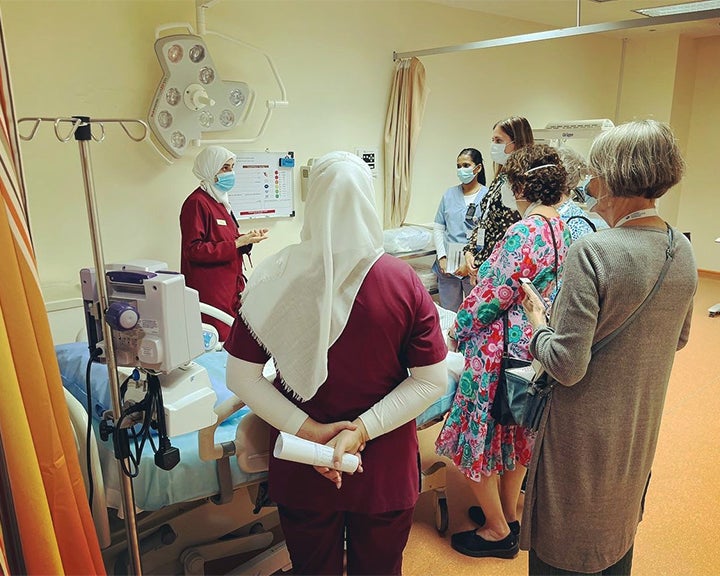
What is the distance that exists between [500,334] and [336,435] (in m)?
0.86

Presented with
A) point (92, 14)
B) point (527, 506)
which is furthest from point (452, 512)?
point (92, 14)

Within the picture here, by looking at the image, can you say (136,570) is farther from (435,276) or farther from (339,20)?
(339,20)

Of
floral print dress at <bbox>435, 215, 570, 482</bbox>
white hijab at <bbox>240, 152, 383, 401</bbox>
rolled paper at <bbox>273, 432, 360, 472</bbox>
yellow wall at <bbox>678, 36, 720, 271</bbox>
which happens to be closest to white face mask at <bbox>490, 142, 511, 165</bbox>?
floral print dress at <bbox>435, 215, 570, 482</bbox>

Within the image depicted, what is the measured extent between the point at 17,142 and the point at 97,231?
0.79ft

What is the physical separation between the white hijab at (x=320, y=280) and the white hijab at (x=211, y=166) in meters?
1.70

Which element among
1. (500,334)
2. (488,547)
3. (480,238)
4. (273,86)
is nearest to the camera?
(500,334)

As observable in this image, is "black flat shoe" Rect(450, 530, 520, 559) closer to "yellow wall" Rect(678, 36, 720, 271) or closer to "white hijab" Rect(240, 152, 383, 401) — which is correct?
"white hijab" Rect(240, 152, 383, 401)

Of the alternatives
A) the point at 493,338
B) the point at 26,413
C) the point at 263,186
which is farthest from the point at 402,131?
the point at 26,413

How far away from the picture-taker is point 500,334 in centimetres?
196

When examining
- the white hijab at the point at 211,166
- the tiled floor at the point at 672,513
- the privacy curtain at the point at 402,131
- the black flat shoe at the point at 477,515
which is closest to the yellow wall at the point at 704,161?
the tiled floor at the point at 672,513

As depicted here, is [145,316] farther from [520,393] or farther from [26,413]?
[520,393]

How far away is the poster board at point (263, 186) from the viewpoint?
3420mm

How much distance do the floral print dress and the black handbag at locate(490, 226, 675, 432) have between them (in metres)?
0.03

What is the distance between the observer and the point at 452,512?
2506mm
